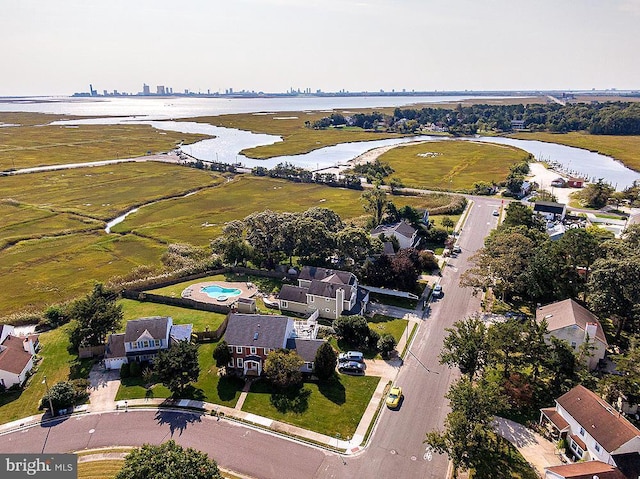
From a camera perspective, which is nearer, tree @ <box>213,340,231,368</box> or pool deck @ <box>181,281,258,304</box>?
tree @ <box>213,340,231,368</box>

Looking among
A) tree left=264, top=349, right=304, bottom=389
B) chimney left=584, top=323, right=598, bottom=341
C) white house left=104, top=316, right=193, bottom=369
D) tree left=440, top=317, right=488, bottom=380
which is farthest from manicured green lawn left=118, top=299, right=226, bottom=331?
chimney left=584, top=323, right=598, bottom=341

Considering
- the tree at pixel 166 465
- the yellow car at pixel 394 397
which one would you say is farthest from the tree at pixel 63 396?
the yellow car at pixel 394 397

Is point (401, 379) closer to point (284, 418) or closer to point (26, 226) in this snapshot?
point (284, 418)

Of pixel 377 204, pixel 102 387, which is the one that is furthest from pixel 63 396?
pixel 377 204

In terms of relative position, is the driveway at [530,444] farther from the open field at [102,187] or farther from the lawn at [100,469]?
the open field at [102,187]

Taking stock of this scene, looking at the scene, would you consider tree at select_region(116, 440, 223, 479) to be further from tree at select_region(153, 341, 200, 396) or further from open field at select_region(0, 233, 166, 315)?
open field at select_region(0, 233, 166, 315)

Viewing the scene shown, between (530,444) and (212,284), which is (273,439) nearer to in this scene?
(530,444)
